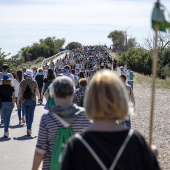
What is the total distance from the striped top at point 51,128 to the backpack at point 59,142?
0.12 ft

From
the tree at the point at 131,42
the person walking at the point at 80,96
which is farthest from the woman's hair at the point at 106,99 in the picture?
the tree at the point at 131,42

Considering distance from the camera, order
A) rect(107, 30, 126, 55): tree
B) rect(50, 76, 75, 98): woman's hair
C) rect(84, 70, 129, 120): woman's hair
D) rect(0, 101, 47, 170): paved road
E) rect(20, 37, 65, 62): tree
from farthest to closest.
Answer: rect(20, 37, 65, 62): tree < rect(107, 30, 126, 55): tree < rect(0, 101, 47, 170): paved road < rect(50, 76, 75, 98): woman's hair < rect(84, 70, 129, 120): woman's hair

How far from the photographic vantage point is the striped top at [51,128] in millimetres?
4816

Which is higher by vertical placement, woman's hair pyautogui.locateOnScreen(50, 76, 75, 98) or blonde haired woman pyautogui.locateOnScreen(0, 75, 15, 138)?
woman's hair pyautogui.locateOnScreen(50, 76, 75, 98)

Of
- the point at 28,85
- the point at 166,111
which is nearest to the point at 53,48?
the point at 166,111

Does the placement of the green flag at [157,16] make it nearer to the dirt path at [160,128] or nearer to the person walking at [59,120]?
the person walking at [59,120]

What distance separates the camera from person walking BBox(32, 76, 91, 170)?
15.8 feet

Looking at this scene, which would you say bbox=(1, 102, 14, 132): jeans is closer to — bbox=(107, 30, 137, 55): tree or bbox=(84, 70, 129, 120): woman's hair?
bbox=(84, 70, 129, 120): woman's hair

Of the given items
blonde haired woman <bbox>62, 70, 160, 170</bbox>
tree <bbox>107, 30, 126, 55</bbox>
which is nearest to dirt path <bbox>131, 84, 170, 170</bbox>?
blonde haired woman <bbox>62, 70, 160, 170</bbox>

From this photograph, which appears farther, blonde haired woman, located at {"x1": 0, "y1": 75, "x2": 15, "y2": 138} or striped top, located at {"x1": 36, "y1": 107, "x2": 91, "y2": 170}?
blonde haired woman, located at {"x1": 0, "y1": 75, "x2": 15, "y2": 138}

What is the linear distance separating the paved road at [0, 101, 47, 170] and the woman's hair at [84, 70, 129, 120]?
6.38 m

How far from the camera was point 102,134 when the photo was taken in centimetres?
334

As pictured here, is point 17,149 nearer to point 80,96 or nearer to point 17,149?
point 17,149

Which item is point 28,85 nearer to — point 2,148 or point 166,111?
point 2,148
